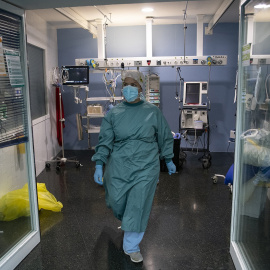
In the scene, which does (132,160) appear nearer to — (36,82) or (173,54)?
(36,82)

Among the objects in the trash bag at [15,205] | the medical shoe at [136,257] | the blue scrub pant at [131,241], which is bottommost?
the medical shoe at [136,257]

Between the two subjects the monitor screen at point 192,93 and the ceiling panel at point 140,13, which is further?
the monitor screen at point 192,93

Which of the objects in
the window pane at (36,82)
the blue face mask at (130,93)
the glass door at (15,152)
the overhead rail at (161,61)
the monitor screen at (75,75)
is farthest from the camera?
the overhead rail at (161,61)

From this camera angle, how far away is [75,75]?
15.8ft

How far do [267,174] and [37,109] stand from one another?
388 cm

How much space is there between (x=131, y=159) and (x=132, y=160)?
0.01 m

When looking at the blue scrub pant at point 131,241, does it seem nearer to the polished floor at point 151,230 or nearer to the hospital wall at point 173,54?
the polished floor at point 151,230

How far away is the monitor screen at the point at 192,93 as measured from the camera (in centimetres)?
521

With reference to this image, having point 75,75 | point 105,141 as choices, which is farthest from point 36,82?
point 105,141

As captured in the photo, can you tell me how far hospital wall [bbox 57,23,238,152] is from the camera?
5691 mm

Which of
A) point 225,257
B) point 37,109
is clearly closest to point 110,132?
point 225,257

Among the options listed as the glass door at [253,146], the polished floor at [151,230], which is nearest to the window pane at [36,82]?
the polished floor at [151,230]

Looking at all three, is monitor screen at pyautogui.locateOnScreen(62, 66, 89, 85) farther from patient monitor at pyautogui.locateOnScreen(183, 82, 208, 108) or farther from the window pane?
patient monitor at pyautogui.locateOnScreen(183, 82, 208, 108)

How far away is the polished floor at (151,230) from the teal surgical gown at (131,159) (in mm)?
351
